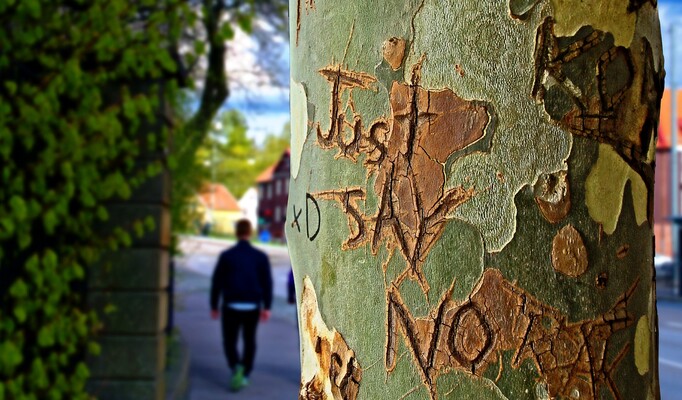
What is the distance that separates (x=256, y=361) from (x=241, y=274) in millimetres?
3287

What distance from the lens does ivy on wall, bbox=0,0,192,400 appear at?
4.92 metres

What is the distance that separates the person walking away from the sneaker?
0.83 ft

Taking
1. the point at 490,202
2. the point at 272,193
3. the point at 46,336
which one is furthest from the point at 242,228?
the point at 272,193

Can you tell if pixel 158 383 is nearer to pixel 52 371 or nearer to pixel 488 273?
pixel 52 371

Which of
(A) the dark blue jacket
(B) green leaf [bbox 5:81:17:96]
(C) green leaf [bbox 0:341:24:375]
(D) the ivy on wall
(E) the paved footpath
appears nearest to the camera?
(B) green leaf [bbox 5:81:17:96]

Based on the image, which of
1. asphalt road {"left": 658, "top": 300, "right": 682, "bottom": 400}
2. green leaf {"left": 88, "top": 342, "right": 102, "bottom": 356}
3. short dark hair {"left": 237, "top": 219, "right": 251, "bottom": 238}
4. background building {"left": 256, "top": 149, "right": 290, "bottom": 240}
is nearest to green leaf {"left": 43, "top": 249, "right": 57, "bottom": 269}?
green leaf {"left": 88, "top": 342, "right": 102, "bottom": 356}

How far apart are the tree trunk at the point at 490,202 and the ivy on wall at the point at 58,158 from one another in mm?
3964

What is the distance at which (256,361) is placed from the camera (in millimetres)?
11898

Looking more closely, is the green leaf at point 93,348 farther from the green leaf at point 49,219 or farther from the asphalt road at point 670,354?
the asphalt road at point 670,354

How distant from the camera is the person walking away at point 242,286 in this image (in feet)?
29.2

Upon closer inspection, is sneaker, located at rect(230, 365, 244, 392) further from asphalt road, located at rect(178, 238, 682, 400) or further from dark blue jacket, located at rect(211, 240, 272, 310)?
asphalt road, located at rect(178, 238, 682, 400)

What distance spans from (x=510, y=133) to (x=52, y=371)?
4885 millimetres

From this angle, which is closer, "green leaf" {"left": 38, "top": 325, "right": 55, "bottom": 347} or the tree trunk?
the tree trunk

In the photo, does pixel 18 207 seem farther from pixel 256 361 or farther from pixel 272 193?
pixel 272 193
